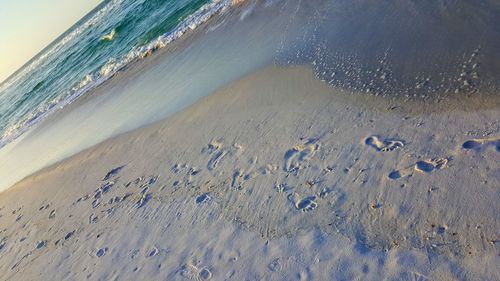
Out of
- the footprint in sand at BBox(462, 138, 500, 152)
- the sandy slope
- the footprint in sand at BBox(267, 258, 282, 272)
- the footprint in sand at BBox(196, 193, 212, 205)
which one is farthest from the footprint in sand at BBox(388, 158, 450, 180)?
the footprint in sand at BBox(196, 193, 212, 205)

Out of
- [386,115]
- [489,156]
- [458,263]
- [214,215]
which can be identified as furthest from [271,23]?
[458,263]

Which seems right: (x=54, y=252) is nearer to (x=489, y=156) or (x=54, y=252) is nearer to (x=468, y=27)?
(x=489, y=156)

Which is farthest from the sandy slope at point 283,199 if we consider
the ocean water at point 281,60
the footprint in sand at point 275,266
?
the ocean water at point 281,60

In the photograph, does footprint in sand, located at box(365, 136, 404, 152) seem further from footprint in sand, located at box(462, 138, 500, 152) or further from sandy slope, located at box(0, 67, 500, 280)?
footprint in sand, located at box(462, 138, 500, 152)

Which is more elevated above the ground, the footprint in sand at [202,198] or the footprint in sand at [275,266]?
the footprint in sand at [202,198]

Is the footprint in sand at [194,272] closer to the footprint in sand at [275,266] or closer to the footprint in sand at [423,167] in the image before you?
the footprint in sand at [275,266]

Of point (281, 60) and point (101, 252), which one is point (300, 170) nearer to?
point (101, 252)

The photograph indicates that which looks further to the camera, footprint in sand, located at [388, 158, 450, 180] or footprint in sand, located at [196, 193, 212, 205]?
footprint in sand, located at [196, 193, 212, 205]
